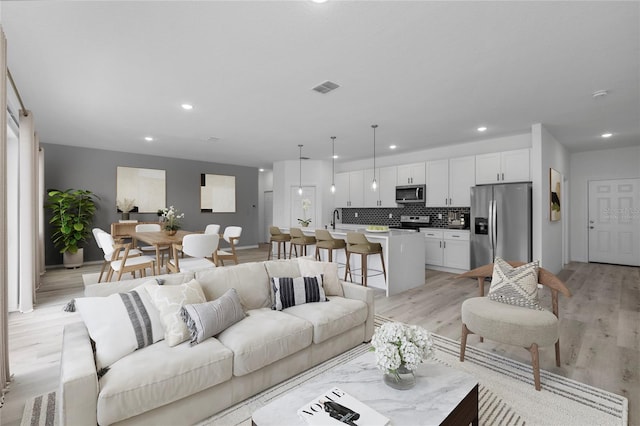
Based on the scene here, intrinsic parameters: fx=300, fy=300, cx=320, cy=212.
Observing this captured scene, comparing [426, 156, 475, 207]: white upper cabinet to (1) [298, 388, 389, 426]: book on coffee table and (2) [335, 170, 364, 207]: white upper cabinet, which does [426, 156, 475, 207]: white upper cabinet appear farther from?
(1) [298, 388, 389, 426]: book on coffee table

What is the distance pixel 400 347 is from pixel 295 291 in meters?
1.37

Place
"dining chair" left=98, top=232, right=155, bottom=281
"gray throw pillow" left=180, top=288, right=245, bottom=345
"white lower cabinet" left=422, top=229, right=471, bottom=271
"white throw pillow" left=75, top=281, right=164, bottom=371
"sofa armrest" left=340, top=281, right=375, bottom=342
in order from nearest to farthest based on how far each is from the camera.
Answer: "white throw pillow" left=75, top=281, right=164, bottom=371
"gray throw pillow" left=180, top=288, right=245, bottom=345
"sofa armrest" left=340, top=281, right=375, bottom=342
"dining chair" left=98, top=232, right=155, bottom=281
"white lower cabinet" left=422, top=229, right=471, bottom=271

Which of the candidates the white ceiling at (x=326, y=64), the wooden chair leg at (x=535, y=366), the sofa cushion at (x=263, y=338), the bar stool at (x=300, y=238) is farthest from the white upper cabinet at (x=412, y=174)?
the sofa cushion at (x=263, y=338)

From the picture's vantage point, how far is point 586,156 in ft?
23.1

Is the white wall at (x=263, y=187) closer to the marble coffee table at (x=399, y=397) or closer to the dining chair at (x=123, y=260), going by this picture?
the dining chair at (x=123, y=260)

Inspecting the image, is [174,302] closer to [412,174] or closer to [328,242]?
[328,242]

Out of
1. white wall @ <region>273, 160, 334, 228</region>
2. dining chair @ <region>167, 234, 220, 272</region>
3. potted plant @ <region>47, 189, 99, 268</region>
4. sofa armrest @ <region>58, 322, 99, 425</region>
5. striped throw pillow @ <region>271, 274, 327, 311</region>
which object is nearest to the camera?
sofa armrest @ <region>58, 322, 99, 425</region>

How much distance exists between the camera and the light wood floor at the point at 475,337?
2270mm

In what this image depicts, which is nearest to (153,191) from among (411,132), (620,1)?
(411,132)

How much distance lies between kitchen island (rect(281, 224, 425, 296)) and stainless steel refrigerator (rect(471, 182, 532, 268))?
132 cm

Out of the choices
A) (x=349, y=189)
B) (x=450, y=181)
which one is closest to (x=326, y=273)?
(x=450, y=181)

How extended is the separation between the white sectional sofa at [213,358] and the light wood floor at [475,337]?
922 mm

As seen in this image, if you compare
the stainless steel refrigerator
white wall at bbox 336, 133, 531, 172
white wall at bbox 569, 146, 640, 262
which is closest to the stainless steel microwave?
white wall at bbox 336, 133, 531, 172

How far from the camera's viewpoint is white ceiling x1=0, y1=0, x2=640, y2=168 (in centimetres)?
217
